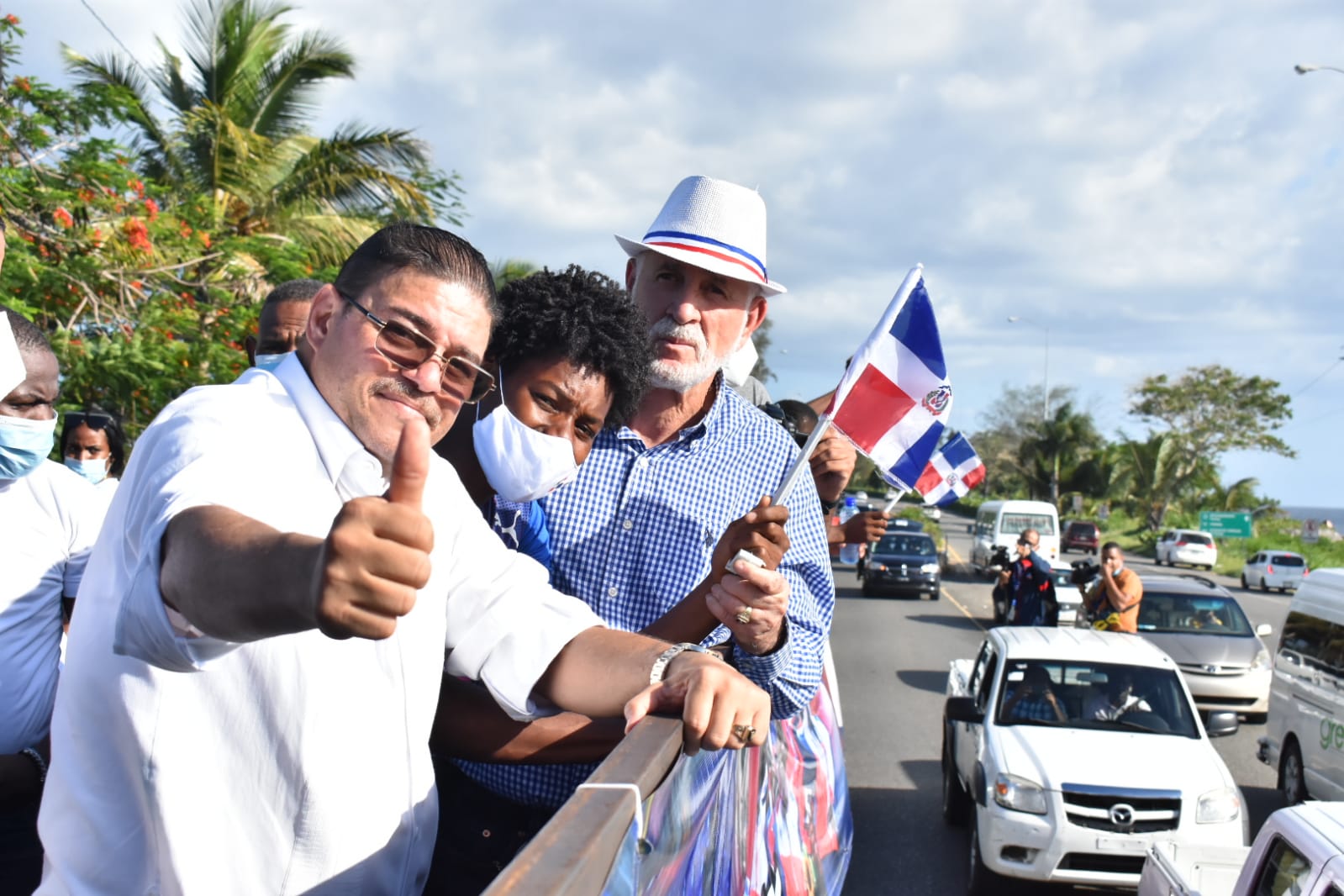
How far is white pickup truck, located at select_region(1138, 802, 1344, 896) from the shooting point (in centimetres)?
393

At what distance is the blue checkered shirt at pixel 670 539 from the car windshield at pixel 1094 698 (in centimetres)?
533

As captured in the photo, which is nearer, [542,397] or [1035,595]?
[542,397]

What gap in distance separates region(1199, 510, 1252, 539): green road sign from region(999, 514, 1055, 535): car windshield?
798 inches

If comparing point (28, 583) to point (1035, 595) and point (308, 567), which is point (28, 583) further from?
point (1035, 595)

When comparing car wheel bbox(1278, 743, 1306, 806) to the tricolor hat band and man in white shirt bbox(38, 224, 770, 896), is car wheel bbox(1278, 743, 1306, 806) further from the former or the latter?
man in white shirt bbox(38, 224, 770, 896)

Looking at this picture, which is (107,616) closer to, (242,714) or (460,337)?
(242,714)

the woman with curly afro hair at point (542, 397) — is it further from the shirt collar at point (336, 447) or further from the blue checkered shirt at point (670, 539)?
the shirt collar at point (336, 447)

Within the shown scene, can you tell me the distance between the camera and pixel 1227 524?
5203cm

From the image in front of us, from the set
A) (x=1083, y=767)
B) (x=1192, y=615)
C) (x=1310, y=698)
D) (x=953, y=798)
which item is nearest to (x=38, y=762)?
(x=1083, y=767)

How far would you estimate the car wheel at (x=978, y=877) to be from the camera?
7.03 metres

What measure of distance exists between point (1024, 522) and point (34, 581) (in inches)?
1382

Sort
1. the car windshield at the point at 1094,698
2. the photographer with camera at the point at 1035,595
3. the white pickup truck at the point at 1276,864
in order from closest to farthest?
the white pickup truck at the point at 1276,864
the car windshield at the point at 1094,698
the photographer with camera at the point at 1035,595

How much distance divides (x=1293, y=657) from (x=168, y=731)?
984cm

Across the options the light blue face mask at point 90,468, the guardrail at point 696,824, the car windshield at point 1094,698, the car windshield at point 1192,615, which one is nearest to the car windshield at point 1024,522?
the car windshield at point 1192,615
